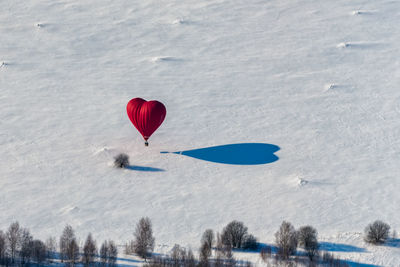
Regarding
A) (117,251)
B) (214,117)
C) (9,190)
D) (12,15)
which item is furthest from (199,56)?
(117,251)

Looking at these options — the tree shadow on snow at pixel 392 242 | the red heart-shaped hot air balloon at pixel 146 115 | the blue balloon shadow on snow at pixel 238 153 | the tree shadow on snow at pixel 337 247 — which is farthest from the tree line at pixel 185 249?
the red heart-shaped hot air balloon at pixel 146 115

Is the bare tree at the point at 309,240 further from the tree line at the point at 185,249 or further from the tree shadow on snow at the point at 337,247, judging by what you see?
the tree shadow on snow at the point at 337,247

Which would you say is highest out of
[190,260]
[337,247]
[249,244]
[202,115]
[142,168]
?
[202,115]

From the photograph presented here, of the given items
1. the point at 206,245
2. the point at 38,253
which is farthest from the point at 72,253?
the point at 206,245

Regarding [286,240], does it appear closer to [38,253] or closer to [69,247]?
[69,247]

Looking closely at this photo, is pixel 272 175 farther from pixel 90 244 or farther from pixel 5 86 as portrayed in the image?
pixel 5 86
